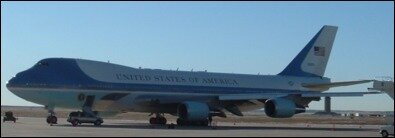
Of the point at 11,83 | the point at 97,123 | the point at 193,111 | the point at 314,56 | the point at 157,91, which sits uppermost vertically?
the point at 314,56

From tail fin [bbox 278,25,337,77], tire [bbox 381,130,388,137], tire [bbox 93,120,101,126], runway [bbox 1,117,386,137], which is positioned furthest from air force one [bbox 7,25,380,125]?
tire [bbox 381,130,388,137]

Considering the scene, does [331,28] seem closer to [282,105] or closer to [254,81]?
[254,81]

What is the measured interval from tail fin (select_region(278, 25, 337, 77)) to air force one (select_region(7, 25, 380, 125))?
62.1 inches

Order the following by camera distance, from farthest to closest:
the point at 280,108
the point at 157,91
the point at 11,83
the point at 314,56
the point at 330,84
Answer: the point at 314,56
the point at 330,84
the point at 157,91
the point at 280,108
the point at 11,83

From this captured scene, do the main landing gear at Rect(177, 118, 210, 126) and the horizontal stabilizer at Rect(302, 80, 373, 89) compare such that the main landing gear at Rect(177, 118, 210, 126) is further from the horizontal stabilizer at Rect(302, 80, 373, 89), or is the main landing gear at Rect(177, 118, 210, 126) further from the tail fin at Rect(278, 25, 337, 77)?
the tail fin at Rect(278, 25, 337, 77)

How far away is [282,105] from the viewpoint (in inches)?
1811

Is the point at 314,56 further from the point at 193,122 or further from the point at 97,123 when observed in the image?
the point at 97,123

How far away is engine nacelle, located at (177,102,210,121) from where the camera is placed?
45.0m

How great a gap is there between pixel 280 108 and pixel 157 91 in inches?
323

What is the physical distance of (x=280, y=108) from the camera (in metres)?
45.8

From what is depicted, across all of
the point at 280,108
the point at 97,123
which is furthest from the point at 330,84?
the point at 97,123

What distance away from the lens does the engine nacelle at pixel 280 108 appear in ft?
150

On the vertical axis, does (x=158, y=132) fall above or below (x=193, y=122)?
below

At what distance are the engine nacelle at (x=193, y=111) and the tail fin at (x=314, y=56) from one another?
13218 mm
